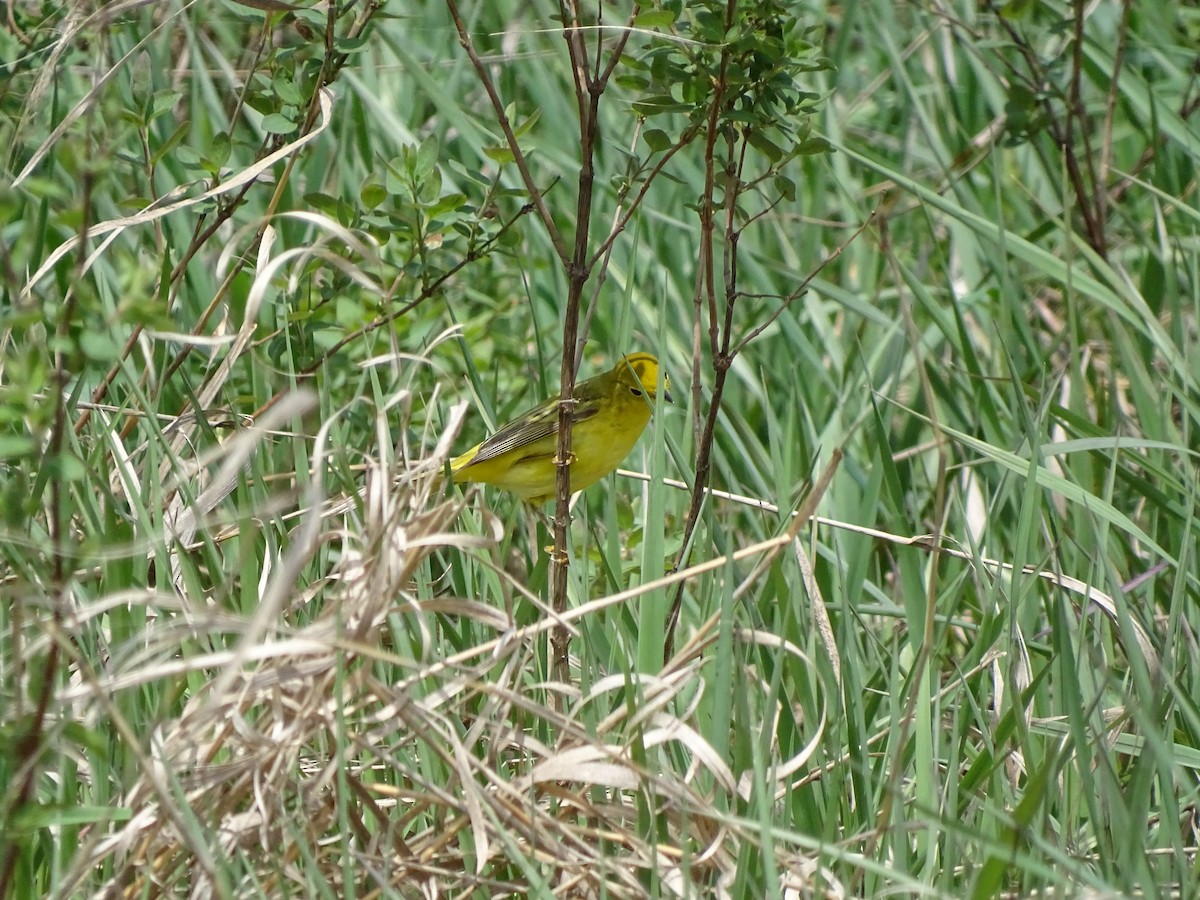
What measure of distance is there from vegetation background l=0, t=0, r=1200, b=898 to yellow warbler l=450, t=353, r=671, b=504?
0.41ft

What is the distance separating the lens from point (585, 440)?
387 cm

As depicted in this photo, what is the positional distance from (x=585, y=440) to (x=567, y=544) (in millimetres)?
1533

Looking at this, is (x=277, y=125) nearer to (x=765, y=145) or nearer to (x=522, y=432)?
(x=765, y=145)

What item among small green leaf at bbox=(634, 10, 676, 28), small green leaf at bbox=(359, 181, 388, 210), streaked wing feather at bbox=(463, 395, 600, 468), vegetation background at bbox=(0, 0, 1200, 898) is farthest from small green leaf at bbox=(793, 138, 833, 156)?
streaked wing feather at bbox=(463, 395, 600, 468)

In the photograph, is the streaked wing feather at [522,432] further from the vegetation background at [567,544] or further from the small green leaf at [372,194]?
the small green leaf at [372,194]

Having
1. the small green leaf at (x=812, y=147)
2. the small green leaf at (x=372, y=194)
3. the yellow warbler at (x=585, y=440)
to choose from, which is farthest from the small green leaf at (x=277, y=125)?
the yellow warbler at (x=585, y=440)

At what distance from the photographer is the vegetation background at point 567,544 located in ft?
5.40

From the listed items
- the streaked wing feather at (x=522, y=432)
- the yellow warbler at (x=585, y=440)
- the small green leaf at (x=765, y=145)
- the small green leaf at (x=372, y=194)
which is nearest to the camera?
the small green leaf at (x=765, y=145)

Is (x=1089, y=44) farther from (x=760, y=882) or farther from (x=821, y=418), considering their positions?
(x=760, y=882)

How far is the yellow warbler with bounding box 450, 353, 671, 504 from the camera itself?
3699 mm

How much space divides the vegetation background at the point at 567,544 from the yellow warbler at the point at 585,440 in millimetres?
124

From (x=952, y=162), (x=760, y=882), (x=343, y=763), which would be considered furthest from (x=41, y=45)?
(x=952, y=162)

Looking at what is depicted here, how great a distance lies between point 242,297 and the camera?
3648 mm

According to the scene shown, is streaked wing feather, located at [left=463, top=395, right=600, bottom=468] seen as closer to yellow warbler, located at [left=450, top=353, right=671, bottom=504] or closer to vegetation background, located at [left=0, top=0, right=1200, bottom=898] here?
yellow warbler, located at [left=450, top=353, right=671, bottom=504]
